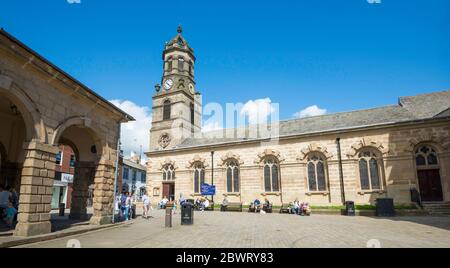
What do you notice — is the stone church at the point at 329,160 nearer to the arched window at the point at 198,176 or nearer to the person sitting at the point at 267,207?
the arched window at the point at 198,176

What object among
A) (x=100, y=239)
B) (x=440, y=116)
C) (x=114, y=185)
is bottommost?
(x=100, y=239)

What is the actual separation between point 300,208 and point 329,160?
208 inches

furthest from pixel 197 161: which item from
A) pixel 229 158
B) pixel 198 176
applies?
pixel 229 158

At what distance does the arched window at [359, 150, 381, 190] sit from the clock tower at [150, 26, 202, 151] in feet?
70.9

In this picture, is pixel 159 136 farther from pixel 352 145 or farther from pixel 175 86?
pixel 352 145

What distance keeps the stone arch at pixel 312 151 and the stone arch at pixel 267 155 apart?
5.65 feet

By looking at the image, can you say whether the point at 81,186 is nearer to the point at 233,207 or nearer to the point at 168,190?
the point at 233,207

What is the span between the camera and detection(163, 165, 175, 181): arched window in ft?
99.1

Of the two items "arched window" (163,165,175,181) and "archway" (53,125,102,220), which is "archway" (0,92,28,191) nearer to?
"archway" (53,125,102,220)

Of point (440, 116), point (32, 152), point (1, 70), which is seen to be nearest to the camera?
point (1, 70)

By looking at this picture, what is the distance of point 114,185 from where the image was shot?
1402 cm

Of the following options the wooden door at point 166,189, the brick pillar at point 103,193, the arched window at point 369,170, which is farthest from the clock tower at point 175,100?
the arched window at point 369,170

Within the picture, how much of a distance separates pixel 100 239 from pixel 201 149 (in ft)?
64.4
